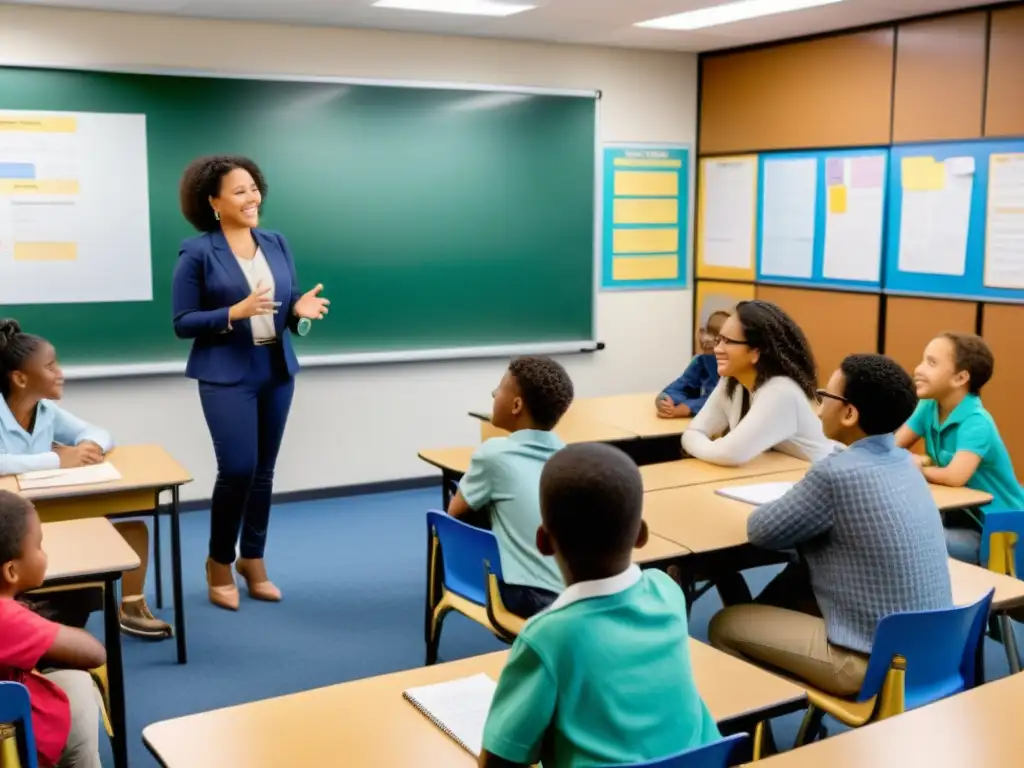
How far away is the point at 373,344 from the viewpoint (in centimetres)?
625

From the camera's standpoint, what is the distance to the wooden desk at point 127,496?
341 cm

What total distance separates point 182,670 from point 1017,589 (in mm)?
2690

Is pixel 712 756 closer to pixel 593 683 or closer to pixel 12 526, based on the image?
pixel 593 683

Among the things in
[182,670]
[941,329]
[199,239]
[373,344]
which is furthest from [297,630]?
[941,329]

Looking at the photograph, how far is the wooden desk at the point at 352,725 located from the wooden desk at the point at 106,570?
0.98 m

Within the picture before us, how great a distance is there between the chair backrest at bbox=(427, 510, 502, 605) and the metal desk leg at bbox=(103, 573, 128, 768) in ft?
2.80

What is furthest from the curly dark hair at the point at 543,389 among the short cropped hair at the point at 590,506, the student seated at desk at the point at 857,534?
the short cropped hair at the point at 590,506

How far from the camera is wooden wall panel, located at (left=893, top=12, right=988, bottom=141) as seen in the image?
5.34 meters

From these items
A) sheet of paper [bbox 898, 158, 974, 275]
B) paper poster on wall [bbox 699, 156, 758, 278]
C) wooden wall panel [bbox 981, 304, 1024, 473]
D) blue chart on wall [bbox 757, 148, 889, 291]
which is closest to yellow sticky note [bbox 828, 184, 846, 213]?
blue chart on wall [bbox 757, 148, 889, 291]

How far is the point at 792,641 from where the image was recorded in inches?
103

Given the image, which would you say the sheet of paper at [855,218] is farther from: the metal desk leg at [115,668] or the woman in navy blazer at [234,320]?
the metal desk leg at [115,668]

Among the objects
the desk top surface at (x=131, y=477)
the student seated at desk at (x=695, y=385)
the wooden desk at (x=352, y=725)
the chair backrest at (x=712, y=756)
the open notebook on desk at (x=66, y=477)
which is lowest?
the wooden desk at (x=352, y=725)

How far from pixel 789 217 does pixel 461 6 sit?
2373 mm

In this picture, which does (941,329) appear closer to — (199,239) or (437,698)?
(199,239)
